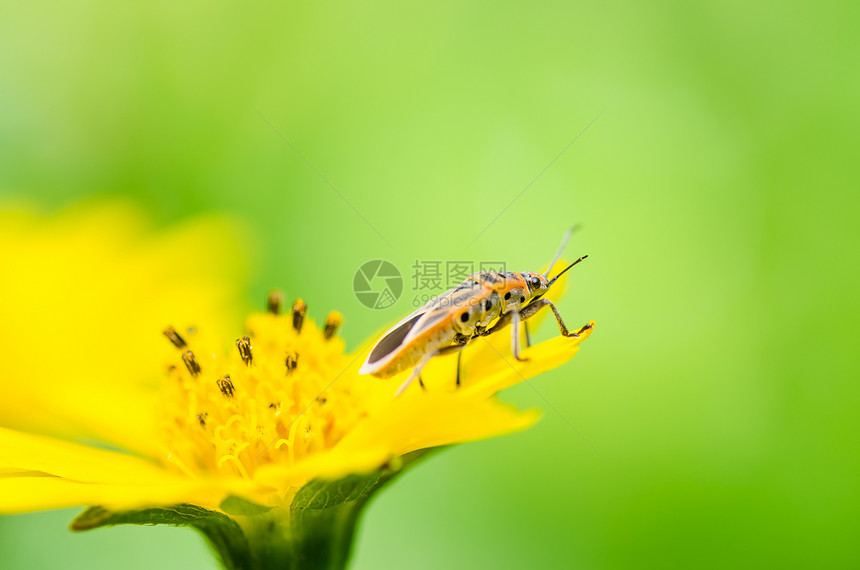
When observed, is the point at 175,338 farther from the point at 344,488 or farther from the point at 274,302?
the point at 344,488

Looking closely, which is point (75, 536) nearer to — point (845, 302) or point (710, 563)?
point (710, 563)

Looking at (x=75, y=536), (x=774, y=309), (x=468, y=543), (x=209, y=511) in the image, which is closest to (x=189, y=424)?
(x=209, y=511)

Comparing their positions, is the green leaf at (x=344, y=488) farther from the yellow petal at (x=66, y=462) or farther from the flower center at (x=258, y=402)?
the yellow petal at (x=66, y=462)

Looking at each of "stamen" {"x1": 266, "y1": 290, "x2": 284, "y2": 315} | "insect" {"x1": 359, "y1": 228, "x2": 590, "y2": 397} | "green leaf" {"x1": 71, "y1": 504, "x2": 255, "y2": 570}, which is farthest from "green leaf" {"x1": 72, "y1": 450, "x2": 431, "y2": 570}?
"stamen" {"x1": 266, "y1": 290, "x2": 284, "y2": 315}

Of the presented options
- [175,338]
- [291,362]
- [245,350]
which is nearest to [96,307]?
[175,338]

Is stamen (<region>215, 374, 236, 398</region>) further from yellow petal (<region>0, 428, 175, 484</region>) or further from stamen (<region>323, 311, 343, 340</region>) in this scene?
stamen (<region>323, 311, 343, 340</region>)

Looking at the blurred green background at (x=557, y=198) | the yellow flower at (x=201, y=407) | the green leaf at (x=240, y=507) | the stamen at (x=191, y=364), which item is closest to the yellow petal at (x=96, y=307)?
the yellow flower at (x=201, y=407)
